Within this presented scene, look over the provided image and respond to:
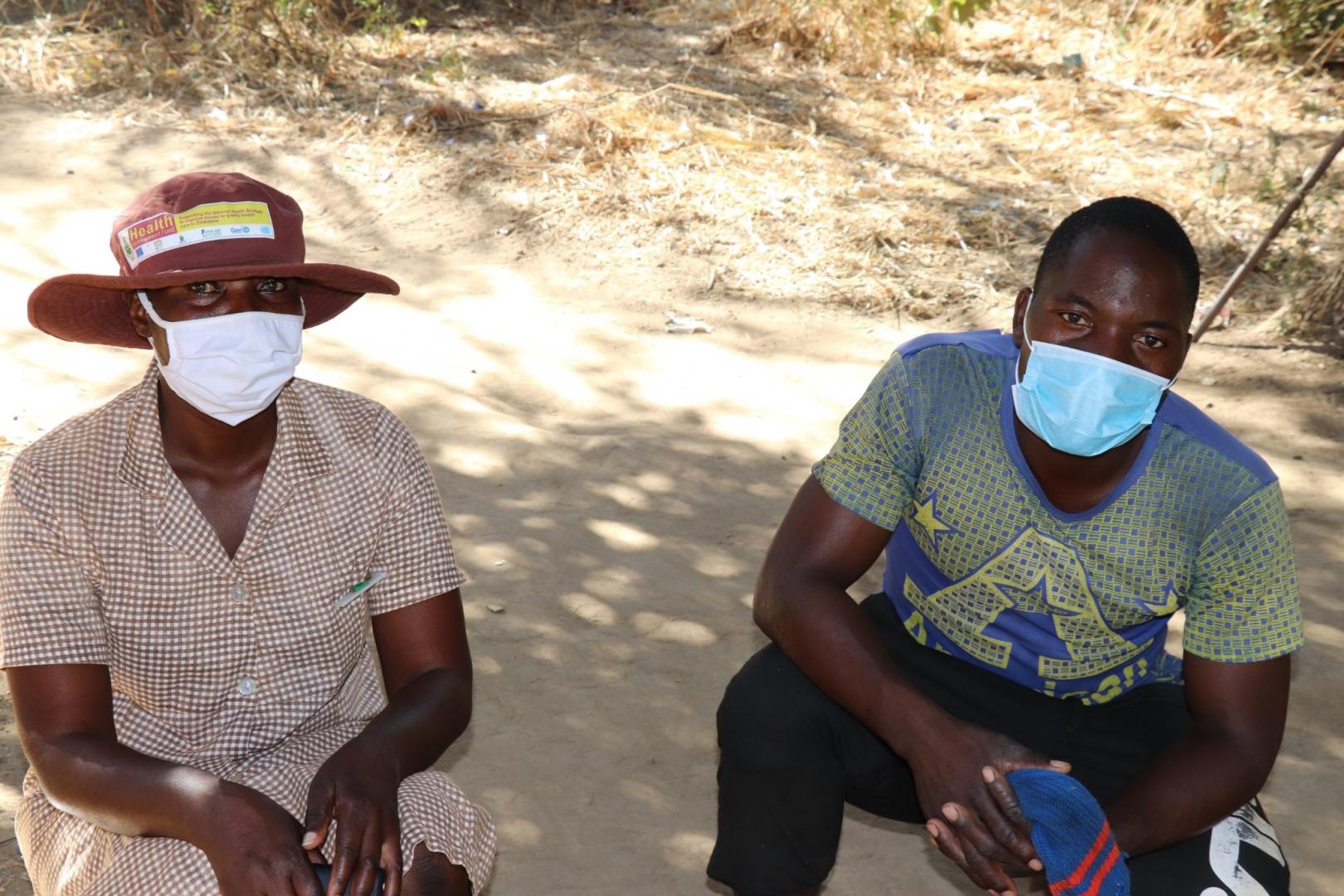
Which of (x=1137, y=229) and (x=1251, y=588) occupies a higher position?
(x=1137, y=229)

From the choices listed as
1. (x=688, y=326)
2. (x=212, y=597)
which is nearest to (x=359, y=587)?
(x=212, y=597)

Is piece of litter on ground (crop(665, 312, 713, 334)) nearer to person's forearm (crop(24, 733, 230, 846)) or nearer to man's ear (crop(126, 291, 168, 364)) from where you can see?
man's ear (crop(126, 291, 168, 364))

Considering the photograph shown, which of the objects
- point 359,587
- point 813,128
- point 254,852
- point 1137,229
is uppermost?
point 1137,229

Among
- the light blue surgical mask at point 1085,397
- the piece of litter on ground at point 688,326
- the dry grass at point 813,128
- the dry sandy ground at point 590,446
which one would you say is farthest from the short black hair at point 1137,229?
the dry grass at point 813,128

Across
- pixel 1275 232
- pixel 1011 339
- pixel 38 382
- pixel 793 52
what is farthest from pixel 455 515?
pixel 793 52

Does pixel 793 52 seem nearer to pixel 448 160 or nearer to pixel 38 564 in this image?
pixel 448 160

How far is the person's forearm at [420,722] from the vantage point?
189cm

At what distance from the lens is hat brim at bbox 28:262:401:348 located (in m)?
1.85

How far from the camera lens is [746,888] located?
2.22 meters

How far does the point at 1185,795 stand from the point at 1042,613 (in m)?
0.39

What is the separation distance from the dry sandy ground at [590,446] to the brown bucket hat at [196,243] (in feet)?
3.96

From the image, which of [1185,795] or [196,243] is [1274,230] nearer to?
[1185,795]

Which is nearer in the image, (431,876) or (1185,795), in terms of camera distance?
(431,876)

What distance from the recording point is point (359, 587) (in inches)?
80.7
